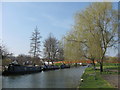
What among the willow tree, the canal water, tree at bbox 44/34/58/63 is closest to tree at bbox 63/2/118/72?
the willow tree

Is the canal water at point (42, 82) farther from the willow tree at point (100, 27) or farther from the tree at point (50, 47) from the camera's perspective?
the tree at point (50, 47)

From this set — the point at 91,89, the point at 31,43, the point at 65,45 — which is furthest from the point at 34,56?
the point at 91,89

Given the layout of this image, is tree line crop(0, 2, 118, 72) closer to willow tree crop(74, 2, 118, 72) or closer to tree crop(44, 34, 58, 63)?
willow tree crop(74, 2, 118, 72)

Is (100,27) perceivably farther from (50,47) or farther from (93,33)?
(50,47)

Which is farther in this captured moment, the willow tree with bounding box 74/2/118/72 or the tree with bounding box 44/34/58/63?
the tree with bounding box 44/34/58/63

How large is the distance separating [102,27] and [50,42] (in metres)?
35.8

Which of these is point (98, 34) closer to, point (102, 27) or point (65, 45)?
point (102, 27)

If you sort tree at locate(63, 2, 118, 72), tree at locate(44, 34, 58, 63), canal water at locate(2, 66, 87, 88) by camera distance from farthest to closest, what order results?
tree at locate(44, 34, 58, 63) < tree at locate(63, 2, 118, 72) < canal water at locate(2, 66, 87, 88)

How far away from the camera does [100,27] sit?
25672 millimetres

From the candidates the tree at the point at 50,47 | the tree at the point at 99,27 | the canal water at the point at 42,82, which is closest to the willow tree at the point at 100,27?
the tree at the point at 99,27

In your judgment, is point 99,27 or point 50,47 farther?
point 50,47

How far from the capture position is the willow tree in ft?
83.6

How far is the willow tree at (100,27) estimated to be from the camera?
2548cm

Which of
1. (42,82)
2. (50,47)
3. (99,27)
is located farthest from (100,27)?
(50,47)
